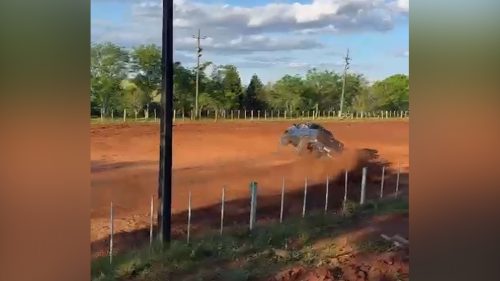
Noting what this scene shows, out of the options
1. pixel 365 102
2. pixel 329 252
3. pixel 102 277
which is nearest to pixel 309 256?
pixel 329 252

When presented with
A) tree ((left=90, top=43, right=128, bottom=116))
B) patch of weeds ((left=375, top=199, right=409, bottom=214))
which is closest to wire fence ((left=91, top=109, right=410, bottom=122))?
tree ((left=90, top=43, right=128, bottom=116))

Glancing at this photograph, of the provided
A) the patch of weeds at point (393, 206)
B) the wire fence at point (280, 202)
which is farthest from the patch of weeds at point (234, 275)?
the patch of weeds at point (393, 206)

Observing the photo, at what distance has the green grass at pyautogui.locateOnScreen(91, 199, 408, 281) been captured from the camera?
2068 mm

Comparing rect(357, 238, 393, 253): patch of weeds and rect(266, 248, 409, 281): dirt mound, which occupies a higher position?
rect(357, 238, 393, 253): patch of weeds

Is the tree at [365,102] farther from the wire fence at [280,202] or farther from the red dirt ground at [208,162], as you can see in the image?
the wire fence at [280,202]

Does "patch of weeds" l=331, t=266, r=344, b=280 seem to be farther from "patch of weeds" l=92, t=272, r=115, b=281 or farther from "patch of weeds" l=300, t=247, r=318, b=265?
"patch of weeds" l=92, t=272, r=115, b=281

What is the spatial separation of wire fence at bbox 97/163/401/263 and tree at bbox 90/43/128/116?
0.36 metres

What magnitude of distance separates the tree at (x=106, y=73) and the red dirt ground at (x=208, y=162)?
86 mm

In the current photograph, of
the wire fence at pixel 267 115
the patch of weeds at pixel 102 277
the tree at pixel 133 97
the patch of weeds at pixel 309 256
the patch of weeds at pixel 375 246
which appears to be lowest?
the patch of weeds at pixel 102 277

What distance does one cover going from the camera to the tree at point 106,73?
6.67ft

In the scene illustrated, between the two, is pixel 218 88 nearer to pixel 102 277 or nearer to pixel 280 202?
pixel 280 202

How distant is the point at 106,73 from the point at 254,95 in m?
0.50

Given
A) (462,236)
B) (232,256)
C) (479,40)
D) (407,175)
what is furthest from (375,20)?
(232,256)

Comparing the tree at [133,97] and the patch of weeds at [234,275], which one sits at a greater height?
the tree at [133,97]
